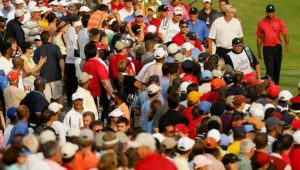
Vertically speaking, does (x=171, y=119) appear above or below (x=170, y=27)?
above

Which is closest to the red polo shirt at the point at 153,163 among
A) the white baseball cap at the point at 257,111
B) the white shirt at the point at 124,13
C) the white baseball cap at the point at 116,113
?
the white baseball cap at the point at 257,111

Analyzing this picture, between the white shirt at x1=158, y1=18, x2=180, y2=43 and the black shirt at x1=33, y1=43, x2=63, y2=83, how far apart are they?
4120 millimetres

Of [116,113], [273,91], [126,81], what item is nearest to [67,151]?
[116,113]

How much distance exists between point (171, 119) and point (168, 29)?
8885 millimetres

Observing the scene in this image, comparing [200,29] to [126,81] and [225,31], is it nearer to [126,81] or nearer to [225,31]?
[225,31]

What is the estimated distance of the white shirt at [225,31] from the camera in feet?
94.9

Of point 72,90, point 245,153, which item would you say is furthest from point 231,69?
point 245,153

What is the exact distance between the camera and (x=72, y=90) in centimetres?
2702

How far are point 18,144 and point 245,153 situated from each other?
3.64 meters

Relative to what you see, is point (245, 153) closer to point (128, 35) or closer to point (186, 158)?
point (186, 158)

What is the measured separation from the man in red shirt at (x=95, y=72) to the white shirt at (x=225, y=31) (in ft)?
18.2

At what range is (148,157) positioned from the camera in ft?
53.6

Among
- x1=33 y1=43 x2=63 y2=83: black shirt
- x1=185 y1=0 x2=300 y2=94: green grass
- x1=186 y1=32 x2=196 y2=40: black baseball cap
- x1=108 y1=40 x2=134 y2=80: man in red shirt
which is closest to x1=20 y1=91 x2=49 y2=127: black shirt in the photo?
x1=108 y1=40 x2=134 y2=80: man in red shirt

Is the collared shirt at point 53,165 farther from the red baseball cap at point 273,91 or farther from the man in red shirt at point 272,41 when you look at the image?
the man in red shirt at point 272,41
